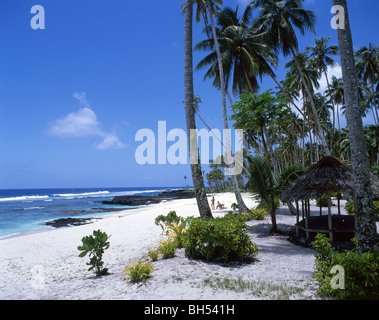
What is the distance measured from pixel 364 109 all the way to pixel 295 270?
37.1 m

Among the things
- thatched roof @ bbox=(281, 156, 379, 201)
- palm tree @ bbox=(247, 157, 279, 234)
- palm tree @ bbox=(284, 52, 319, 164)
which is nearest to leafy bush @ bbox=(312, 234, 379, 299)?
thatched roof @ bbox=(281, 156, 379, 201)

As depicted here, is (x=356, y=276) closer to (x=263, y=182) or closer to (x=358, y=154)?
(x=358, y=154)

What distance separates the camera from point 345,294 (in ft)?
11.7

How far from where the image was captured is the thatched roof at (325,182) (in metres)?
7.34

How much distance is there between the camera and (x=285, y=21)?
1795cm

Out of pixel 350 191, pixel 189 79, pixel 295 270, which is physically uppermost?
pixel 189 79

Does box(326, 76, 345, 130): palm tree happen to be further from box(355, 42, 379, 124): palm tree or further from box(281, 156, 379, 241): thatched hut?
box(281, 156, 379, 241): thatched hut
